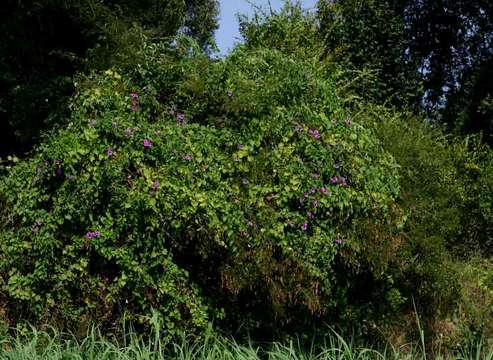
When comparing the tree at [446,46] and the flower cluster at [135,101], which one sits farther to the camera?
the tree at [446,46]

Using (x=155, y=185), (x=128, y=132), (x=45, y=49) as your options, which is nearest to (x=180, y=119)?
A: (x=128, y=132)

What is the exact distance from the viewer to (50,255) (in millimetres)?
4746

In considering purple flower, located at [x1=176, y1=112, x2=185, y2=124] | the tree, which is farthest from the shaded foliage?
the tree

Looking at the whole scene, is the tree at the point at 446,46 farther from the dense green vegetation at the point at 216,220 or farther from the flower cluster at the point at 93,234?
the flower cluster at the point at 93,234

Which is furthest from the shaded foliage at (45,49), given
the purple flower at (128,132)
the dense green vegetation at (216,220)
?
the purple flower at (128,132)

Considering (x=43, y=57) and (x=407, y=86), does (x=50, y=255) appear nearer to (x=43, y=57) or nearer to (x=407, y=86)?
(x=43, y=57)

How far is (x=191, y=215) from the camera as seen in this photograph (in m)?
4.59

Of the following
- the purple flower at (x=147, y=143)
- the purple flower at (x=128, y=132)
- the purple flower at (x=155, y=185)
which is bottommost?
the purple flower at (x=155, y=185)

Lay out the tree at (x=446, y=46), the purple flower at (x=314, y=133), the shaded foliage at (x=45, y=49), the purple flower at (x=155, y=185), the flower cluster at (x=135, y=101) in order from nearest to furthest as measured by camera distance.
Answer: the purple flower at (x=155, y=185)
the purple flower at (x=314, y=133)
the flower cluster at (x=135, y=101)
the shaded foliage at (x=45, y=49)
the tree at (x=446, y=46)

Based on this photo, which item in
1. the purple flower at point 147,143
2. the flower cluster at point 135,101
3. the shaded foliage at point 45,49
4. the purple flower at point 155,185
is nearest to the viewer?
the purple flower at point 155,185

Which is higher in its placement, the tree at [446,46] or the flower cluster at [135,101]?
the tree at [446,46]

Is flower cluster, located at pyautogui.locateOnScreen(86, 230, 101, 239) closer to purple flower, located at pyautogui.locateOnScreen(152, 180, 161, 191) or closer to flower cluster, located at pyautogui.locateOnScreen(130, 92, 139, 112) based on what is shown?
purple flower, located at pyautogui.locateOnScreen(152, 180, 161, 191)

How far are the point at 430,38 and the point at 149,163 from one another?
17680mm

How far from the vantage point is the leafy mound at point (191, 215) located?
4.61 m
